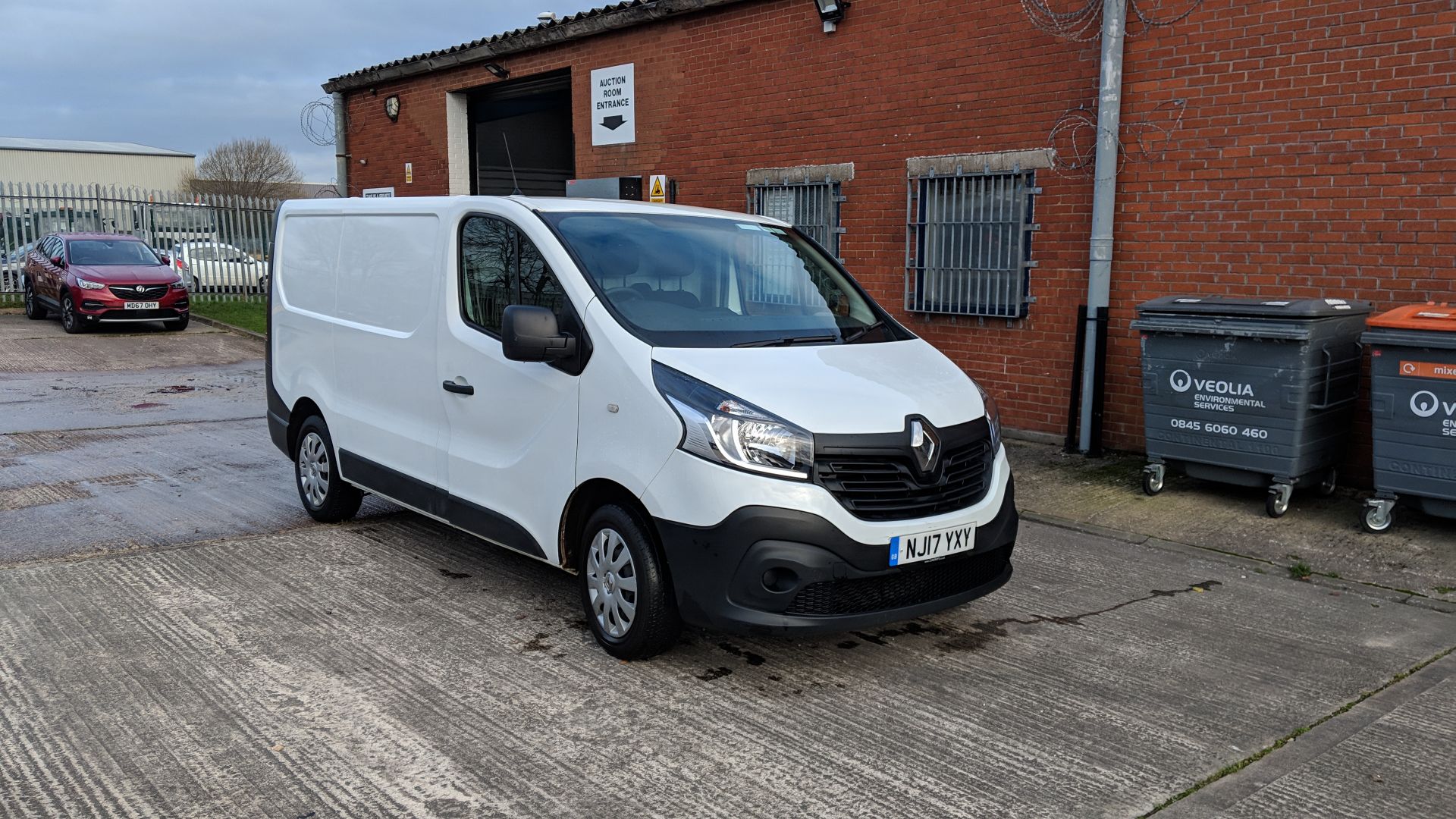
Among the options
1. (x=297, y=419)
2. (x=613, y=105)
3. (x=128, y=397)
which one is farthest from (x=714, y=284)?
(x=128, y=397)

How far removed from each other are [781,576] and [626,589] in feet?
2.23

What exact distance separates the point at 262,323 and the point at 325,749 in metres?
17.2

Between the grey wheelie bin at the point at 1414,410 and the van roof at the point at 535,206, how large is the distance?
3619 millimetres

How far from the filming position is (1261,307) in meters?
6.88

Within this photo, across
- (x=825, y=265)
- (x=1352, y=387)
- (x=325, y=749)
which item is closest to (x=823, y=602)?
(x=325, y=749)

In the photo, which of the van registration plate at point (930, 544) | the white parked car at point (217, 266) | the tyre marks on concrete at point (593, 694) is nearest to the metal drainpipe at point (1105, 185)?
the tyre marks on concrete at point (593, 694)

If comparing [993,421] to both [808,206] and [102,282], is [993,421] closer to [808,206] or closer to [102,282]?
[808,206]

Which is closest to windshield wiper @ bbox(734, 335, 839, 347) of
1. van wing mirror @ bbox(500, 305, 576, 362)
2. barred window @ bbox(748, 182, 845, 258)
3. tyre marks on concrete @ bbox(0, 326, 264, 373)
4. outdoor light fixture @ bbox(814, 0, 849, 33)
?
van wing mirror @ bbox(500, 305, 576, 362)

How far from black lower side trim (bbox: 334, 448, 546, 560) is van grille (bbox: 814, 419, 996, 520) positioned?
1424mm

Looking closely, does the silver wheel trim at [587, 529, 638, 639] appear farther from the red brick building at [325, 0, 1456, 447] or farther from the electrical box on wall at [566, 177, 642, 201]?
the electrical box on wall at [566, 177, 642, 201]

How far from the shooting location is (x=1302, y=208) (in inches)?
303

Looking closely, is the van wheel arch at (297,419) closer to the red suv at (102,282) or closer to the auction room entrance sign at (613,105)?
the auction room entrance sign at (613,105)

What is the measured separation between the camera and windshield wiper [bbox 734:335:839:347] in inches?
184

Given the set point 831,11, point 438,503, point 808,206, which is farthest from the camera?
point 808,206
